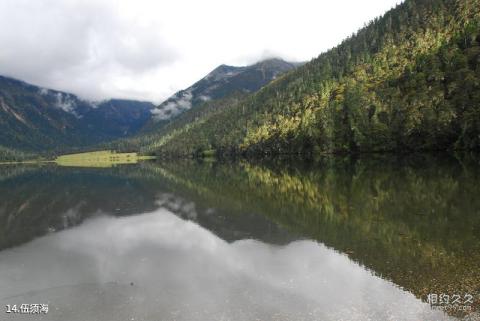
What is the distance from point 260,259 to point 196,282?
27.0 feet

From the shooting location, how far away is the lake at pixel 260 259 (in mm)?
24625

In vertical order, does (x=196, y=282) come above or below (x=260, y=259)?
above

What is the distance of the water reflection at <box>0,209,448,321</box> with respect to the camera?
24.0 metres

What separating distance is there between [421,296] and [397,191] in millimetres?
44573

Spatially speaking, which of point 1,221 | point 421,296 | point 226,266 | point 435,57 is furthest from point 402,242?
point 435,57

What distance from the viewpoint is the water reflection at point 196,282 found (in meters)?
24.0

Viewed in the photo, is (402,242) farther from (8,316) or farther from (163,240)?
(8,316)

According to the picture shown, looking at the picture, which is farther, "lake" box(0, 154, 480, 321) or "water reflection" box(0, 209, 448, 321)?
"lake" box(0, 154, 480, 321)

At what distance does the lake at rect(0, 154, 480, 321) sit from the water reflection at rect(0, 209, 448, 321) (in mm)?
130

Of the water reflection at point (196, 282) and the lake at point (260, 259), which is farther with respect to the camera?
the lake at point (260, 259)

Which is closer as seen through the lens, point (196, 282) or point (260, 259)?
point (196, 282)

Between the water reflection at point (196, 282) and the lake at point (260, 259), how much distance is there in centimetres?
13

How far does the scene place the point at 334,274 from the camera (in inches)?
1198

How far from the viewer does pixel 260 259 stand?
3691 centimetres
